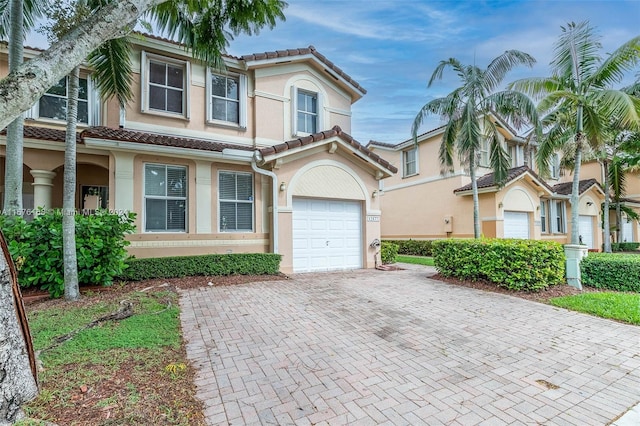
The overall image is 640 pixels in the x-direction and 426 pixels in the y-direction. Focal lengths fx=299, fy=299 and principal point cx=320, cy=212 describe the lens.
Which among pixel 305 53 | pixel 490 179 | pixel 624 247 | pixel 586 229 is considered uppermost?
pixel 305 53

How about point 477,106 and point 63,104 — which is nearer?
point 63,104

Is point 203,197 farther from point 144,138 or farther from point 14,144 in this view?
point 14,144

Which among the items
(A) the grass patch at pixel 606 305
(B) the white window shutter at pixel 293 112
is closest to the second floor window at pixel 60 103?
(B) the white window shutter at pixel 293 112

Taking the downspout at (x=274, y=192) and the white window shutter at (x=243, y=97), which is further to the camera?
the white window shutter at (x=243, y=97)

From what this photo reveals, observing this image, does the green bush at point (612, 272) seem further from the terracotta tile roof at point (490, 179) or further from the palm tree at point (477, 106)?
the terracotta tile roof at point (490, 179)

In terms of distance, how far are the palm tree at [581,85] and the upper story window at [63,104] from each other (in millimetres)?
14818

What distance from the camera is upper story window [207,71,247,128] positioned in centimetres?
1103

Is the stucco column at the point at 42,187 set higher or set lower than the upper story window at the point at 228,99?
lower

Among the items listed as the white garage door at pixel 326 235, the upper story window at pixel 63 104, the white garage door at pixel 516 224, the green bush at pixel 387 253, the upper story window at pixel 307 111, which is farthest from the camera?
the white garage door at pixel 516 224

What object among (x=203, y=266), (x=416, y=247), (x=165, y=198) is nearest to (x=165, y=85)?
(x=165, y=198)

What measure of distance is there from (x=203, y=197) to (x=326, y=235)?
4.54 m

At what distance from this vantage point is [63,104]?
9.89m

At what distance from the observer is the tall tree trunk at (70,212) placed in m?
6.31

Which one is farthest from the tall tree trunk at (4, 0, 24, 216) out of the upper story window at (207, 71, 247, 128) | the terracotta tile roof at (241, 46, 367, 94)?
the terracotta tile roof at (241, 46, 367, 94)
